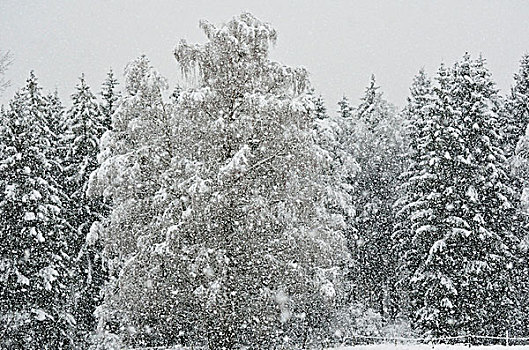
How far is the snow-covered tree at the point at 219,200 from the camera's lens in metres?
18.9

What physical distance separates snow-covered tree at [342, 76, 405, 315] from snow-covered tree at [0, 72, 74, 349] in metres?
16.3

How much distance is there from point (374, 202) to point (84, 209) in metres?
16.7

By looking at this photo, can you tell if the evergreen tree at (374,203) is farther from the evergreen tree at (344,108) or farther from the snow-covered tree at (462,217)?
the snow-covered tree at (462,217)

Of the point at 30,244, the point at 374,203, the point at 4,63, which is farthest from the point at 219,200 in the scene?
the point at 374,203

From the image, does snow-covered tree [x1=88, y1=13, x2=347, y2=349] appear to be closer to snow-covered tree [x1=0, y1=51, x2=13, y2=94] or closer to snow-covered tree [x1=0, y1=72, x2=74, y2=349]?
snow-covered tree [x1=0, y1=51, x2=13, y2=94]

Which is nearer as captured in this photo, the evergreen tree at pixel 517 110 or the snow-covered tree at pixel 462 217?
the snow-covered tree at pixel 462 217

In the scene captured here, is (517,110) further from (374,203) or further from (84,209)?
(84,209)

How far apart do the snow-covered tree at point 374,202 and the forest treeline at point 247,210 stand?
120mm

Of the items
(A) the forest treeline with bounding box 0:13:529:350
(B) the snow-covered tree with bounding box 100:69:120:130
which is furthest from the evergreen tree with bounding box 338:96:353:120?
(B) the snow-covered tree with bounding box 100:69:120:130

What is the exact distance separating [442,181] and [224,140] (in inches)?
520

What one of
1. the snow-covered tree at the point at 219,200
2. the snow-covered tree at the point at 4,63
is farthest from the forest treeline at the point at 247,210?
the snow-covered tree at the point at 4,63

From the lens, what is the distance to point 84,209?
31.2 metres

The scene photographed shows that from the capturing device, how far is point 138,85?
2158 cm

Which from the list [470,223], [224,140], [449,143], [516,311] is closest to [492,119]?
[449,143]
